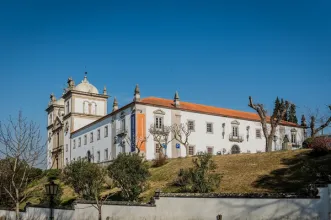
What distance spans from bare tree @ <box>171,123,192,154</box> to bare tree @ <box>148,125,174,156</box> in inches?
31.5

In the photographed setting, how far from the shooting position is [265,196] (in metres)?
15.8

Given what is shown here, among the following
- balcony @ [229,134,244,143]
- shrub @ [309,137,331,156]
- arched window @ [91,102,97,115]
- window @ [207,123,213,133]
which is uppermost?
arched window @ [91,102,97,115]

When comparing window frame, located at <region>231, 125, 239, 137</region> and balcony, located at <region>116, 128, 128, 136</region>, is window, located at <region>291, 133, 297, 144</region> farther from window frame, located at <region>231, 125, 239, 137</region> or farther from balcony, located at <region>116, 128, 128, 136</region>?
balcony, located at <region>116, 128, 128, 136</region>

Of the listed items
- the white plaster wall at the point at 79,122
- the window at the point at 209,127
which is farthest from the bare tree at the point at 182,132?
the white plaster wall at the point at 79,122

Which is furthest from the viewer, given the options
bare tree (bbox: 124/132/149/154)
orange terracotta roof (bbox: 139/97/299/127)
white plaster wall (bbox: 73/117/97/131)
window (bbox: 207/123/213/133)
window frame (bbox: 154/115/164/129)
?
white plaster wall (bbox: 73/117/97/131)

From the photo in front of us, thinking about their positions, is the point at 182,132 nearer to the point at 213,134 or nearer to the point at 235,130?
the point at 213,134

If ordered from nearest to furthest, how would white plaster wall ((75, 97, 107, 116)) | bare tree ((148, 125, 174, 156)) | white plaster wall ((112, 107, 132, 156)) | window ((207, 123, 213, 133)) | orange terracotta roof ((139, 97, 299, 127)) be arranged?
1. bare tree ((148, 125, 174, 156))
2. white plaster wall ((112, 107, 132, 156))
3. orange terracotta roof ((139, 97, 299, 127))
4. window ((207, 123, 213, 133))
5. white plaster wall ((75, 97, 107, 116))

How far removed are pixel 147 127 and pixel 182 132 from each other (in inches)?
203

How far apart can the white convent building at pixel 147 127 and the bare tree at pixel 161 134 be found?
385mm

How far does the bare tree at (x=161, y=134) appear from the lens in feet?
161

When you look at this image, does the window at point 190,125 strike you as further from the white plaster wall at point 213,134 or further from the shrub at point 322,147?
the shrub at point 322,147

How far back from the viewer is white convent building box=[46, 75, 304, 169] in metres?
49.1

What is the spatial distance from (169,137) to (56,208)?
27.3m

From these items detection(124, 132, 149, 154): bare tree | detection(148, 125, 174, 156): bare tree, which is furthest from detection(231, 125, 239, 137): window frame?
detection(124, 132, 149, 154): bare tree
